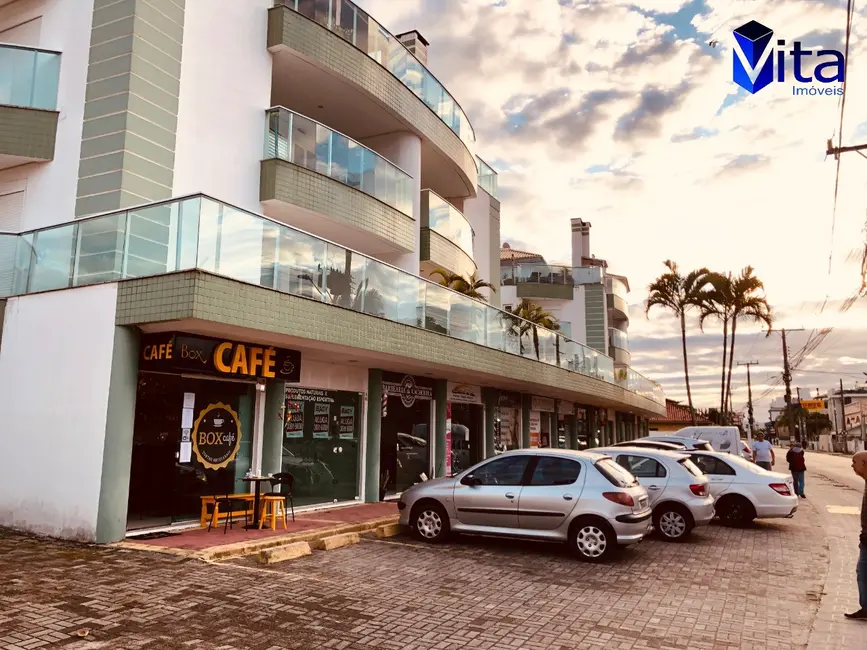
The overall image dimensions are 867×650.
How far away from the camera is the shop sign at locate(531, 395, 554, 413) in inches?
975

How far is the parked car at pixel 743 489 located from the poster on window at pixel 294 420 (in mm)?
8146

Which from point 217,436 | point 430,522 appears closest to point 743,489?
point 430,522

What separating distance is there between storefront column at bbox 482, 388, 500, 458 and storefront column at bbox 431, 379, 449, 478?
9.83ft

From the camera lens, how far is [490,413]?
21344 millimetres

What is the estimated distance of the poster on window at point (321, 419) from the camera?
46.3 feet

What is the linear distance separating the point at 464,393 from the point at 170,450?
1045 centimetres

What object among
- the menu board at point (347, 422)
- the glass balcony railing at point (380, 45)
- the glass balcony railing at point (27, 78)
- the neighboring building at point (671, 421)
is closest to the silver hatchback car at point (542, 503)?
the menu board at point (347, 422)

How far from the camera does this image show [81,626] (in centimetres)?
584

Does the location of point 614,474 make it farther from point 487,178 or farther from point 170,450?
point 487,178

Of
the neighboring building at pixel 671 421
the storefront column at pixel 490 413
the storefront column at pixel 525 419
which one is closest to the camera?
the storefront column at pixel 490 413

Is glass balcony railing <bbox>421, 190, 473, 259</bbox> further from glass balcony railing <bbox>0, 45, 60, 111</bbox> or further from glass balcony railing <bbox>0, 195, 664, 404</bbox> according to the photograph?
glass balcony railing <bbox>0, 45, 60, 111</bbox>

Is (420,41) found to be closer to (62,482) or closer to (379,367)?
(379,367)

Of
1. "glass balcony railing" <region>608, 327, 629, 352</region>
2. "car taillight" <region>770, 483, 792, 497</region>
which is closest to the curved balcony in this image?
"car taillight" <region>770, 483, 792, 497</region>

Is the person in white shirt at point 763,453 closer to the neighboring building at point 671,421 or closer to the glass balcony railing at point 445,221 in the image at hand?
→ the glass balcony railing at point 445,221
